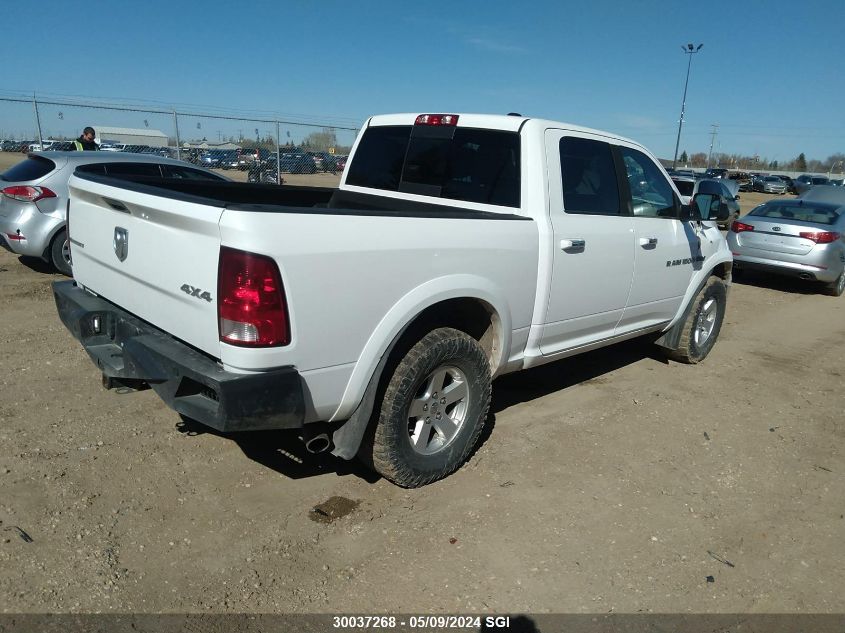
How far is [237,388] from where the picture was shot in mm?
2529

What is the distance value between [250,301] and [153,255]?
700mm

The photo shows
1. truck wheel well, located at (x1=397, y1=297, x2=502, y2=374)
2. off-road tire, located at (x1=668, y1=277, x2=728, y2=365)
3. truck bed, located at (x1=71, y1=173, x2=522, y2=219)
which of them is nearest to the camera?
truck wheel well, located at (x1=397, y1=297, x2=502, y2=374)

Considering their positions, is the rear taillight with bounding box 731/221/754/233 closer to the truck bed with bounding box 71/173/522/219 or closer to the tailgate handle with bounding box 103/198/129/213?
the truck bed with bounding box 71/173/522/219

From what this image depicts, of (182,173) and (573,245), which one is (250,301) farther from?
(182,173)

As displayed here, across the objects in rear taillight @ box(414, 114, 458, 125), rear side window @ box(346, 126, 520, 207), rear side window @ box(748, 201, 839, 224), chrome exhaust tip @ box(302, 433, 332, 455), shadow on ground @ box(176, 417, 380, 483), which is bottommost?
shadow on ground @ box(176, 417, 380, 483)

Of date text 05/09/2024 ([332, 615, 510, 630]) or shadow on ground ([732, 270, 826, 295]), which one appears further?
shadow on ground ([732, 270, 826, 295])

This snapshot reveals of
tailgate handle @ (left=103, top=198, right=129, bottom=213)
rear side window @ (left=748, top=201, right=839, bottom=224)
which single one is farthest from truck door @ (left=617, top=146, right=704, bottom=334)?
rear side window @ (left=748, top=201, right=839, bottom=224)

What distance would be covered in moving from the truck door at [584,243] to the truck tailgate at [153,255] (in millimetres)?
2066

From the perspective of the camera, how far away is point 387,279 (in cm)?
291

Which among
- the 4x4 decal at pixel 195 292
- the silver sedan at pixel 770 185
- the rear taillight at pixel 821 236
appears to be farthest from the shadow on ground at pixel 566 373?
the silver sedan at pixel 770 185

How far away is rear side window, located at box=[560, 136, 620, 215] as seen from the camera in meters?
4.04

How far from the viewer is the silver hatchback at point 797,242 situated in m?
9.64

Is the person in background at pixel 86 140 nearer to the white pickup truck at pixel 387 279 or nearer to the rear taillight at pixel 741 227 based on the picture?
the white pickup truck at pixel 387 279

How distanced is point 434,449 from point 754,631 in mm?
1694
